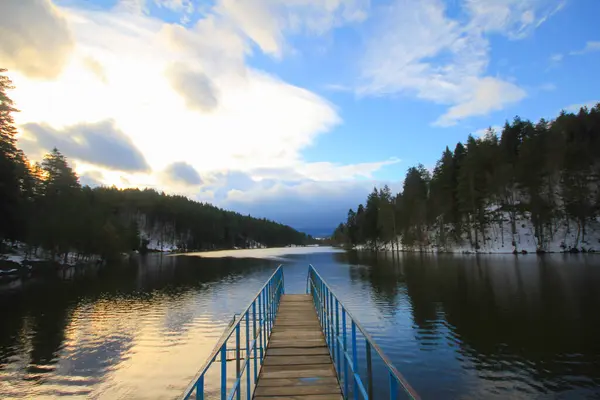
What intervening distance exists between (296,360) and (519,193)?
72.2 m

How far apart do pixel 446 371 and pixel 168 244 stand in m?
147

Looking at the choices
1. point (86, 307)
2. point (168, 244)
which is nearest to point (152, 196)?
point (168, 244)

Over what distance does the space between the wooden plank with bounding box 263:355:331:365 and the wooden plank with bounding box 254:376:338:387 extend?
945 mm

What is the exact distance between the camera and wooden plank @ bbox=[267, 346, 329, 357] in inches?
338

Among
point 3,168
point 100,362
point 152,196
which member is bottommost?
point 100,362

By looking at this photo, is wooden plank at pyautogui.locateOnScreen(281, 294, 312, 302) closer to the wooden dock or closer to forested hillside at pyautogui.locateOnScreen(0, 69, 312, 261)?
the wooden dock

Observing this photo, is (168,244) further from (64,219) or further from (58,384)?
(58,384)

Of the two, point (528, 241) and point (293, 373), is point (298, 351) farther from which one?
point (528, 241)

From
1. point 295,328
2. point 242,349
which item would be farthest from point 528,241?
point 295,328

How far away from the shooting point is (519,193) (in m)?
66.8

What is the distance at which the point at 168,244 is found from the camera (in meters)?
145

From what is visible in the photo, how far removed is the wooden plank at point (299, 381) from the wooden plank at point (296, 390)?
0.44ft

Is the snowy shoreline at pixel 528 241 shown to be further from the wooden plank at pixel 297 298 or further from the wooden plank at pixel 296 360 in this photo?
the wooden plank at pixel 296 360

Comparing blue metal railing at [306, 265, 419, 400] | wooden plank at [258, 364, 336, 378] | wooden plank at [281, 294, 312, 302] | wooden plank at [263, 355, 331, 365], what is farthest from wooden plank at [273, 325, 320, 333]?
wooden plank at [281, 294, 312, 302]
